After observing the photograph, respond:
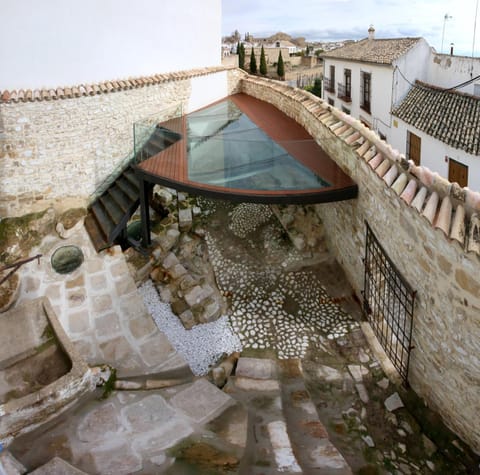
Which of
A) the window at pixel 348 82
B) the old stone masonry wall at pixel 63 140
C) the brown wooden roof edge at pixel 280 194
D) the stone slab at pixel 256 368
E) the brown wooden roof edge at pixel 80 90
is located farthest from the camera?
the window at pixel 348 82

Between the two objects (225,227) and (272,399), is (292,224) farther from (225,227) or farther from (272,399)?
(272,399)

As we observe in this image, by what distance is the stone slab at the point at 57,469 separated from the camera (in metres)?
3.46

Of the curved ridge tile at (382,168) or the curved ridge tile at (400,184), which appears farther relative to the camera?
the curved ridge tile at (382,168)

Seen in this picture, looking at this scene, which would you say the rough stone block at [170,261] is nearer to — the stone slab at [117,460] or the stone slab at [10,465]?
the stone slab at [117,460]

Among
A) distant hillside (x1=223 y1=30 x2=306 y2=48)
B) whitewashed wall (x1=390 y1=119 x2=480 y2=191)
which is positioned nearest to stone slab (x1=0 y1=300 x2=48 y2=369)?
whitewashed wall (x1=390 y1=119 x2=480 y2=191)

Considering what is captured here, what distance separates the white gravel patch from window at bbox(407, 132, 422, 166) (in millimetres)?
10177

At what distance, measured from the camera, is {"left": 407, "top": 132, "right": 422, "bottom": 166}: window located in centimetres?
1414

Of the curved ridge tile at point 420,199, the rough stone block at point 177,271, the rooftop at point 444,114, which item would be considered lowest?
the rough stone block at point 177,271

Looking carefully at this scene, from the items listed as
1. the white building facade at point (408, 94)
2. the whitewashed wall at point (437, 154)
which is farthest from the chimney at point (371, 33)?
the whitewashed wall at point (437, 154)

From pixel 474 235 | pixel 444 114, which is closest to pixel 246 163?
pixel 474 235

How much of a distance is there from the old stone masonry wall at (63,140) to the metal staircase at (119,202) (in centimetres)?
30

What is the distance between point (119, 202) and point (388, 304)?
5488 mm

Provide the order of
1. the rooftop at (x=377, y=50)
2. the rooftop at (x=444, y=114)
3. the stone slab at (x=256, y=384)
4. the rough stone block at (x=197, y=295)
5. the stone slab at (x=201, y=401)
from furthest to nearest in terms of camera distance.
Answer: the rooftop at (x=377, y=50)
the rooftop at (x=444, y=114)
the rough stone block at (x=197, y=295)
the stone slab at (x=256, y=384)
the stone slab at (x=201, y=401)

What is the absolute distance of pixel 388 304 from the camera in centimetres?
513
